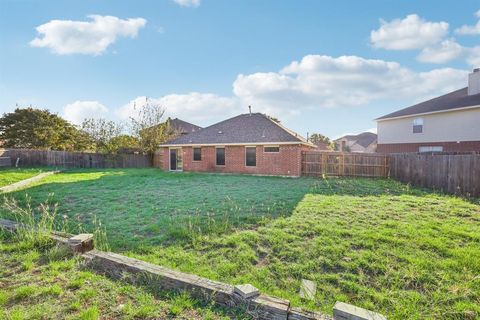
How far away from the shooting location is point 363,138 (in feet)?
147

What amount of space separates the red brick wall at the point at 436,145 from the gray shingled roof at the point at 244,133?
29.9ft

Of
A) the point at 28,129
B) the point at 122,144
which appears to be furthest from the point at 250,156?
the point at 28,129

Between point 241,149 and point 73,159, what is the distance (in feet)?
50.3

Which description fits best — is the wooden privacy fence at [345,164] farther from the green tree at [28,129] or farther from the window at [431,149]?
the green tree at [28,129]

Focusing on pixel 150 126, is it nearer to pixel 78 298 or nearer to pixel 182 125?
pixel 182 125

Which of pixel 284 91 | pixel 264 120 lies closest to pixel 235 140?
pixel 264 120

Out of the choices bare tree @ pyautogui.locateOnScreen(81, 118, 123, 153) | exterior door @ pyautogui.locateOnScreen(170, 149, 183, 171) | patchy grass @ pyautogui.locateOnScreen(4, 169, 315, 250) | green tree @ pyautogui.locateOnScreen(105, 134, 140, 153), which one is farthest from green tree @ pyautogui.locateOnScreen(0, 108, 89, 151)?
patchy grass @ pyautogui.locateOnScreen(4, 169, 315, 250)

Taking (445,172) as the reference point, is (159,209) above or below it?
below

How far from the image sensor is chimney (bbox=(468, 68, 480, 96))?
58.2 ft

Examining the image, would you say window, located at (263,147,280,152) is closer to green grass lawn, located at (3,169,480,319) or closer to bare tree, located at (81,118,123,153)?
green grass lawn, located at (3,169,480,319)

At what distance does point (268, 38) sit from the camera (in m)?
11.9

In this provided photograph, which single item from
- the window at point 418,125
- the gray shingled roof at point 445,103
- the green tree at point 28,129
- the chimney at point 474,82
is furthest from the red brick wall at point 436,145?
the green tree at point 28,129

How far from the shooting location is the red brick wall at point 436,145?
16.9m

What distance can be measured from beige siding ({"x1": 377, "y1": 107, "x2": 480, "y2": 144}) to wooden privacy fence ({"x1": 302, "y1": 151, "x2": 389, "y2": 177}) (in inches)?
321
